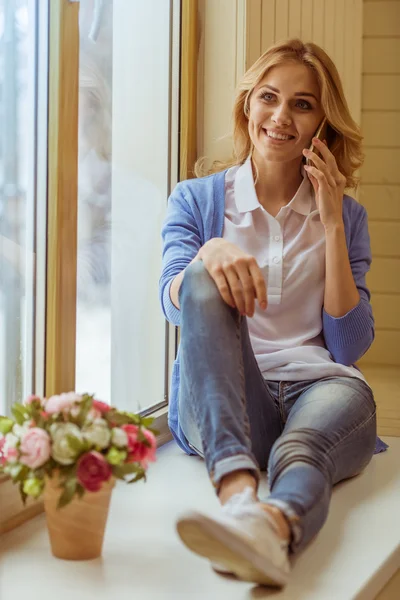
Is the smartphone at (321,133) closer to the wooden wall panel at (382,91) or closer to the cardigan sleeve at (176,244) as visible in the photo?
the cardigan sleeve at (176,244)

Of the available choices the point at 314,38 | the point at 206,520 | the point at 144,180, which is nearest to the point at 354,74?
the point at 314,38

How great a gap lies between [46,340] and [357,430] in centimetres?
67

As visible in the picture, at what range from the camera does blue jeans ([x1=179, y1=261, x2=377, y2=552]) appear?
1.49 metres

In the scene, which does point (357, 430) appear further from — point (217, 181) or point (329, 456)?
point (217, 181)

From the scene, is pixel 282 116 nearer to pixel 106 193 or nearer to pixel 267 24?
pixel 106 193

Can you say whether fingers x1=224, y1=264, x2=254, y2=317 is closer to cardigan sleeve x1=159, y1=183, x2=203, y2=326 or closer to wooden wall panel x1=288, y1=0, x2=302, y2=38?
cardigan sleeve x1=159, y1=183, x2=203, y2=326

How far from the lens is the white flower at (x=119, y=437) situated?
1438 mm

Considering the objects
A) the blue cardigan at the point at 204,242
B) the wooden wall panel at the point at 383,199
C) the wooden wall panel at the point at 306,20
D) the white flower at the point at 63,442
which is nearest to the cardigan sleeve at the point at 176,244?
the blue cardigan at the point at 204,242

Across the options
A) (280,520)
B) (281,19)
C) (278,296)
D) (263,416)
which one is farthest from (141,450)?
(281,19)

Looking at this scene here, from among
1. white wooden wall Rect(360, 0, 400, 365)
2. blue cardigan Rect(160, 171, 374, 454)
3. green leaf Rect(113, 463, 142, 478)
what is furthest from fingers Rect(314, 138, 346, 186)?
white wooden wall Rect(360, 0, 400, 365)

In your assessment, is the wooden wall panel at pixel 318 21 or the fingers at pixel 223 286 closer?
the fingers at pixel 223 286

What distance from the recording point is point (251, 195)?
2084 millimetres

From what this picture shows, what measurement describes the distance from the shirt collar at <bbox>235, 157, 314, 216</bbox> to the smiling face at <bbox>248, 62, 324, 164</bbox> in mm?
68

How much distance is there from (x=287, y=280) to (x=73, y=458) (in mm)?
795
